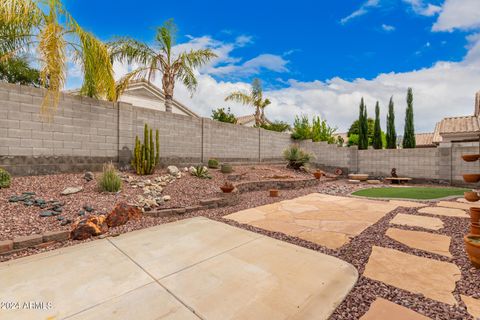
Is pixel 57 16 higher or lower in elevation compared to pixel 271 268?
higher

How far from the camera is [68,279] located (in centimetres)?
212

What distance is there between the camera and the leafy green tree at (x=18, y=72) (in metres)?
7.89

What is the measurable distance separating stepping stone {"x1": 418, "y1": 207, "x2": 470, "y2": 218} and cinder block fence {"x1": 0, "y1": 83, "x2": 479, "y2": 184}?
6797mm

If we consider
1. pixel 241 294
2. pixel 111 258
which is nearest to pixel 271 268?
pixel 241 294

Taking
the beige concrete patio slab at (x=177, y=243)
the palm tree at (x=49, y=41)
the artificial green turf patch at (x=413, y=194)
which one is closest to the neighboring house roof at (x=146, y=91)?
the palm tree at (x=49, y=41)

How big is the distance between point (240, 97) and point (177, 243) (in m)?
15.0

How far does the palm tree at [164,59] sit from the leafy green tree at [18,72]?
127 inches

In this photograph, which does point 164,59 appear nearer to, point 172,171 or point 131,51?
point 131,51

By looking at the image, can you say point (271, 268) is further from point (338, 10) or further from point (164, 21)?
point (164, 21)

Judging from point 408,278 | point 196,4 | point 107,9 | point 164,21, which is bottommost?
point 408,278

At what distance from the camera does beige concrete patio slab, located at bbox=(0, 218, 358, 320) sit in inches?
66.4

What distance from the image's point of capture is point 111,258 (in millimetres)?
2588

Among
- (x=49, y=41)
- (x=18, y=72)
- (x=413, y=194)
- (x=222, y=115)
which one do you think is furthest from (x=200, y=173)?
(x=222, y=115)

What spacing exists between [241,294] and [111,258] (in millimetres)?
1744
